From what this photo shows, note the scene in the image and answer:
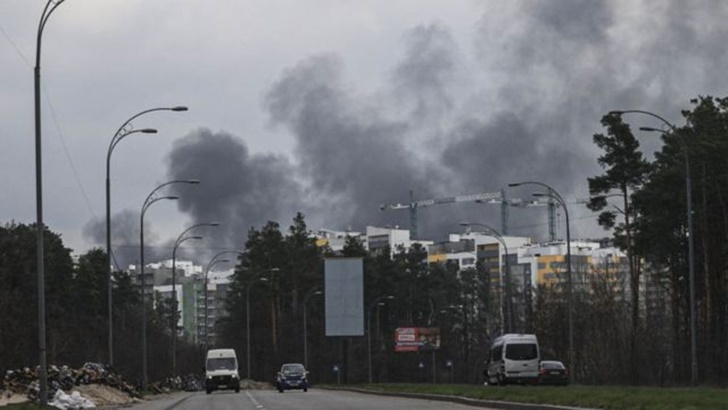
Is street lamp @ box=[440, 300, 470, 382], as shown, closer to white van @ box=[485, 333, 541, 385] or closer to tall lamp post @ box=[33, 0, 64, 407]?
white van @ box=[485, 333, 541, 385]

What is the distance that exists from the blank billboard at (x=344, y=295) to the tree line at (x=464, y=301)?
45.6ft

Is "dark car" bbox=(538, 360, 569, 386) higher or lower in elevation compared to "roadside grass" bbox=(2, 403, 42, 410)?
lower

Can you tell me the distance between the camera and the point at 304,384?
84438 millimetres

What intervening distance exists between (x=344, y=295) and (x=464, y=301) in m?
78.4

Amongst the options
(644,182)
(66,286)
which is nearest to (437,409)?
(644,182)

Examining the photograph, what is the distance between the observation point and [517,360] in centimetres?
6450

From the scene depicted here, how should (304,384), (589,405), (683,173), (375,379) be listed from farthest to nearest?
(375,379), (304,384), (683,173), (589,405)

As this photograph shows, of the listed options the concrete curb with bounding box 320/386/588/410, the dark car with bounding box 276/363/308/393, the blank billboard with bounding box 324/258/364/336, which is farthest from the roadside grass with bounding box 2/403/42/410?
the blank billboard with bounding box 324/258/364/336

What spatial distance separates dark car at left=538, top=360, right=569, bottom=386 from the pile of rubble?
17.3 metres

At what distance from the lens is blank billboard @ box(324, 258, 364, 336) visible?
10856 centimetres

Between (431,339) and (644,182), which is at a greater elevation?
(644,182)

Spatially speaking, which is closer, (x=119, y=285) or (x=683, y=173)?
(x=683, y=173)

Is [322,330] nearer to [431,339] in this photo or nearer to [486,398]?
[431,339]

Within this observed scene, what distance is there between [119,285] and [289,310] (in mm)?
22764
